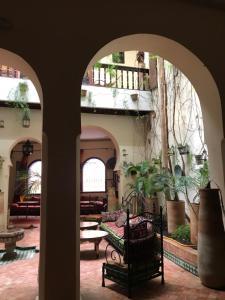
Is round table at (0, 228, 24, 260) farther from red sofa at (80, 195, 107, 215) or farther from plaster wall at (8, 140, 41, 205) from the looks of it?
plaster wall at (8, 140, 41, 205)

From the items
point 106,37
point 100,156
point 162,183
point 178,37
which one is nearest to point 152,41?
point 178,37

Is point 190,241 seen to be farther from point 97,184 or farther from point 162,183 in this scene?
point 97,184

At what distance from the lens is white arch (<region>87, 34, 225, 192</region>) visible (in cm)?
342

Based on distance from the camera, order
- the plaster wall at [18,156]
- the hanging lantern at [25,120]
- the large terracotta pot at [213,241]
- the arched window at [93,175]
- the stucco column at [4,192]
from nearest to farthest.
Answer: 1. the large terracotta pot at [213,241]
2. the stucco column at [4,192]
3. the hanging lantern at [25,120]
4. the plaster wall at [18,156]
5. the arched window at [93,175]

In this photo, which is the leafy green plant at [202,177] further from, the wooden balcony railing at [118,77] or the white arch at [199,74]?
the wooden balcony railing at [118,77]

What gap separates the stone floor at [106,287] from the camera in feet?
11.7

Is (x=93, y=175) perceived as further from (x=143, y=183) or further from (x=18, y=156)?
(x=143, y=183)

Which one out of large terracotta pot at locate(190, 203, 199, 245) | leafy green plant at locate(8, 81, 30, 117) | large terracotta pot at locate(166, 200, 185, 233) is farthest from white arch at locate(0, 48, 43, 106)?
leafy green plant at locate(8, 81, 30, 117)

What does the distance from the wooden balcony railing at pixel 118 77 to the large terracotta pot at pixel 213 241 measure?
6.28m

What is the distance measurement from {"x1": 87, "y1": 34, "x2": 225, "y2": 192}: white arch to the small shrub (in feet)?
8.14

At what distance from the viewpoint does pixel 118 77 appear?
30.8 ft

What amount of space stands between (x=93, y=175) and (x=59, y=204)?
12.6m

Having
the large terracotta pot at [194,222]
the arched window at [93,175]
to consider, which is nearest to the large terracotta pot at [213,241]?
the large terracotta pot at [194,222]

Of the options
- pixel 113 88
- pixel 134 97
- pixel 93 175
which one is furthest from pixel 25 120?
pixel 93 175
